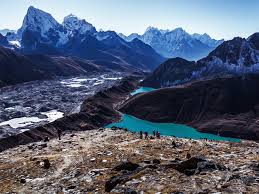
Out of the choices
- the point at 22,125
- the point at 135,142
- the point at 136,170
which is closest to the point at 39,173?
the point at 136,170

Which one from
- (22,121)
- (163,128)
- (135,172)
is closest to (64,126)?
(22,121)

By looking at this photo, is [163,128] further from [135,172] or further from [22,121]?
[135,172]

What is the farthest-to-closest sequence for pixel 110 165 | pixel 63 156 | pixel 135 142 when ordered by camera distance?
pixel 135 142 → pixel 63 156 → pixel 110 165

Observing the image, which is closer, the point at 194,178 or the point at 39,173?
the point at 194,178

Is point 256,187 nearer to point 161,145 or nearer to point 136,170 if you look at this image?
point 136,170

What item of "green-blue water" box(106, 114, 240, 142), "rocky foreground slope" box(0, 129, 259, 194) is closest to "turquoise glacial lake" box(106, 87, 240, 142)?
"green-blue water" box(106, 114, 240, 142)

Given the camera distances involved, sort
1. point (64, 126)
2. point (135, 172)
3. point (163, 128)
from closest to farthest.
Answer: point (135, 172) < point (64, 126) < point (163, 128)

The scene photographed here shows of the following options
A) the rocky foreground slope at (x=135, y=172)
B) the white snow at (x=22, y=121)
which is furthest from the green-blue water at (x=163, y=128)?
the rocky foreground slope at (x=135, y=172)

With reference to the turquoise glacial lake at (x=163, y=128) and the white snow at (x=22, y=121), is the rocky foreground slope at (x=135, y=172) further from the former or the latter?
the white snow at (x=22, y=121)
